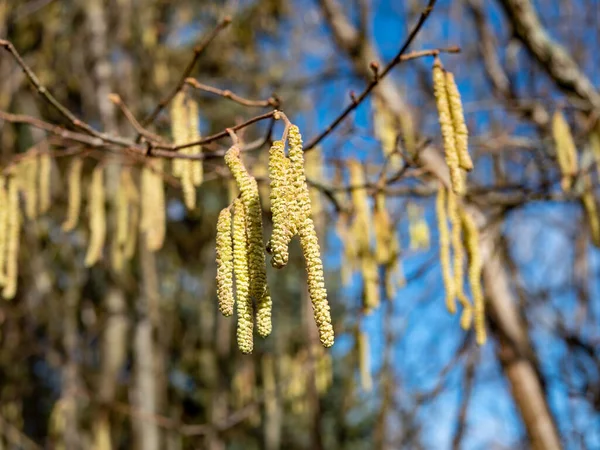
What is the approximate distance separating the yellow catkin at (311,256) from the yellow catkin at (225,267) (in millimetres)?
123

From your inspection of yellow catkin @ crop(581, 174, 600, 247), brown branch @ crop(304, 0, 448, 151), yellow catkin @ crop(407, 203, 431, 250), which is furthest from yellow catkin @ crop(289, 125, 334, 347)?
yellow catkin @ crop(407, 203, 431, 250)

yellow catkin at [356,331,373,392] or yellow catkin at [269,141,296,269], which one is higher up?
yellow catkin at [269,141,296,269]

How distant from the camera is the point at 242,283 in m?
0.97

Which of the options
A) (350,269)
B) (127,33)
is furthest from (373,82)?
(127,33)

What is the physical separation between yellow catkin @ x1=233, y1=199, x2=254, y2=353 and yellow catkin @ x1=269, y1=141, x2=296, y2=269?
68 millimetres

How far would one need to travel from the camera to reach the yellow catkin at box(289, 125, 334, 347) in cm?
90

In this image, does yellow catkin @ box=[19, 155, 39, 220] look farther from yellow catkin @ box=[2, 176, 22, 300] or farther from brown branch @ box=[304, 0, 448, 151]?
brown branch @ box=[304, 0, 448, 151]

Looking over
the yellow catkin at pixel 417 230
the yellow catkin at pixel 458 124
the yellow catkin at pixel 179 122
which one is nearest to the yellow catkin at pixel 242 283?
the yellow catkin at pixel 458 124

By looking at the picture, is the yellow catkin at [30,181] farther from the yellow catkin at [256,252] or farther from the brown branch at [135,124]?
the yellow catkin at [256,252]

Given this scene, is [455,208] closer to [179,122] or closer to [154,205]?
[179,122]

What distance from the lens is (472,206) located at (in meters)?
2.95

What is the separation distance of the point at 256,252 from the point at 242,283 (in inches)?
2.1

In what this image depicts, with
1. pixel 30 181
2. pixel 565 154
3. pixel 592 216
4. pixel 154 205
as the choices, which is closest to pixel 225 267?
pixel 154 205

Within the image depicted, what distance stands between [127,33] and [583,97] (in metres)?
3.29
